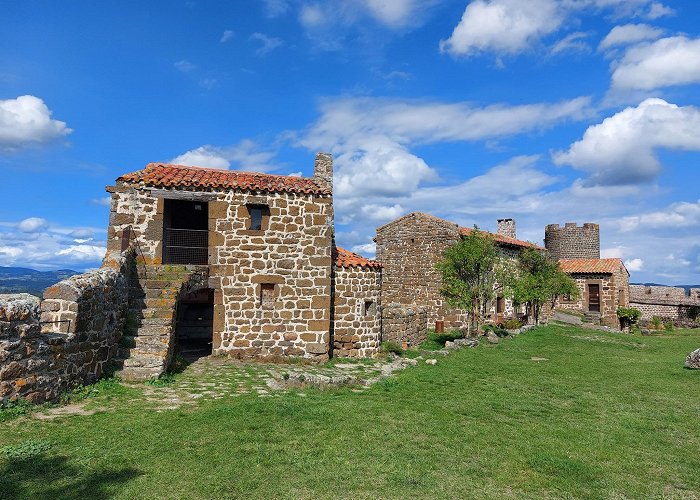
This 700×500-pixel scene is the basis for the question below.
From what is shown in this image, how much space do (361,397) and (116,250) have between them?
8.91 meters

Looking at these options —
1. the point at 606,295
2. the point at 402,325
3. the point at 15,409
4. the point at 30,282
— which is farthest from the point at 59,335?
the point at 30,282

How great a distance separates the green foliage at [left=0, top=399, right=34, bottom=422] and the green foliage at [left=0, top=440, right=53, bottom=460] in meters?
1.23

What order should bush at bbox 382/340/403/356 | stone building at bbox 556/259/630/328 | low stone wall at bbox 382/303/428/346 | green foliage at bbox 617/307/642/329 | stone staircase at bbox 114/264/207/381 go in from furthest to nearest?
stone building at bbox 556/259/630/328 → green foliage at bbox 617/307/642/329 → low stone wall at bbox 382/303/428/346 → bush at bbox 382/340/403/356 → stone staircase at bbox 114/264/207/381

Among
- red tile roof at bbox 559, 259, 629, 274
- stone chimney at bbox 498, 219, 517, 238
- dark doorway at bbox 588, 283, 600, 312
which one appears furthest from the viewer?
stone chimney at bbox 498, 219, 517, 238

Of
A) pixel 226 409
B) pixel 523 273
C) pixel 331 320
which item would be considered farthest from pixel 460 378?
pixel 523 273

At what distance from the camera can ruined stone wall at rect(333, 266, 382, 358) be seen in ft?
54.2

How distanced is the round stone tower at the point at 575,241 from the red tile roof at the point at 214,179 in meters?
34.5

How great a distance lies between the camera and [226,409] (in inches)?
329

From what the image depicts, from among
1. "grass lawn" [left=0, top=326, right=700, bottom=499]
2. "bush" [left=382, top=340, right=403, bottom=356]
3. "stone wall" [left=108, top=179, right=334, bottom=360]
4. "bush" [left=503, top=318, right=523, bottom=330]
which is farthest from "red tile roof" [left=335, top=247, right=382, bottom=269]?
"bush" [left=503, top=318, right=523, bottom=330]

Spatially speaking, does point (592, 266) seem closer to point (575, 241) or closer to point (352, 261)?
point (575, 241)

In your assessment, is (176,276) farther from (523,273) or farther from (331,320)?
(523,273)

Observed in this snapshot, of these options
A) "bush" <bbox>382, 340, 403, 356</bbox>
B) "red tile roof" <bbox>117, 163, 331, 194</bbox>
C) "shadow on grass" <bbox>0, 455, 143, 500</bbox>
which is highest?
"red tile roof" <bbox>117, 163, 331, 194</bbox>

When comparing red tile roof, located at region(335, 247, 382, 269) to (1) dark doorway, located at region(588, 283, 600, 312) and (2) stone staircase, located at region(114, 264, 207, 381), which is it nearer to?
(2) stone staircase, located at region(114, 264, 207, 381)

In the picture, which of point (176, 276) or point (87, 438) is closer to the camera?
point (87, 438)
